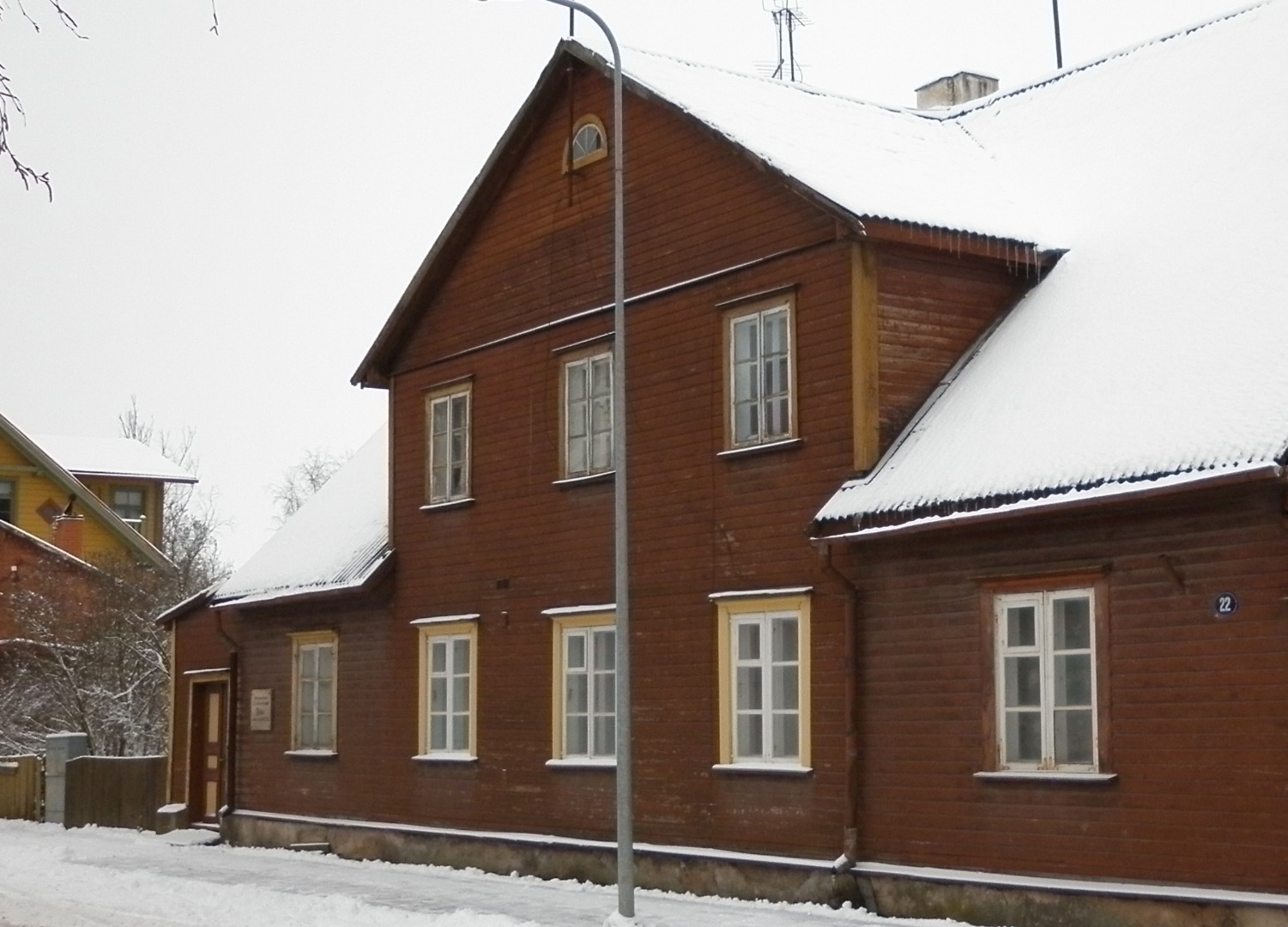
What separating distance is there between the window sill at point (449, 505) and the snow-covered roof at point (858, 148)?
18.4 ft

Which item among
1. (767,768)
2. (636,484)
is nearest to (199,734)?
(636,484)

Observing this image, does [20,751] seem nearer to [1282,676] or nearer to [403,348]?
[403,348]

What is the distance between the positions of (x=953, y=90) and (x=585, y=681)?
1032 centimetres

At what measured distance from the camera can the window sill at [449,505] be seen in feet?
76.2

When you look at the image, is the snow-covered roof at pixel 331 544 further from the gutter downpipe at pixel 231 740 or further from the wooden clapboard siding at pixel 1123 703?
the wooden clapboard siding at pixel 1123 703

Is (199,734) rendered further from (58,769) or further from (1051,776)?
(1051,776)

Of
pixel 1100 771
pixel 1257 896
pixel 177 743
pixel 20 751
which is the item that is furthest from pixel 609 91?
pixel 20 751

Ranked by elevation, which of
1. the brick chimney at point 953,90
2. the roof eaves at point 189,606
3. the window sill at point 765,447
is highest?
the brick chimney at point 953,90

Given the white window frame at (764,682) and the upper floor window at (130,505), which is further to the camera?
the upper floor window at (130,505)

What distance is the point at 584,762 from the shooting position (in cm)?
2083

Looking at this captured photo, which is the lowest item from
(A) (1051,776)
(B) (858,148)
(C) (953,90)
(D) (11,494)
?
(A) (1051,776)

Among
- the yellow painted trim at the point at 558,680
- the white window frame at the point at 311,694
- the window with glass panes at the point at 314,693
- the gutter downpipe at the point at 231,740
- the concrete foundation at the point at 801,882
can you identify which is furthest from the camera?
the gutter downpipe at the point at 231,740

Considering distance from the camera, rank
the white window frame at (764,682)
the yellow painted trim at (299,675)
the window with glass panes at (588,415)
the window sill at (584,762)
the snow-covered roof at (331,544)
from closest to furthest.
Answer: the white window frame at (764,682) → the window sill at (584,762) → the window with glass panes at (588,415) → the snow-covered roof at (331,544) → the yellow painted trim at (299,675)

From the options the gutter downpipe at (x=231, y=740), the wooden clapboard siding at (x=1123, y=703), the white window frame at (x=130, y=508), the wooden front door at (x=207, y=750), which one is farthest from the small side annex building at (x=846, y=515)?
the white window frame at (x=130, y=508)
